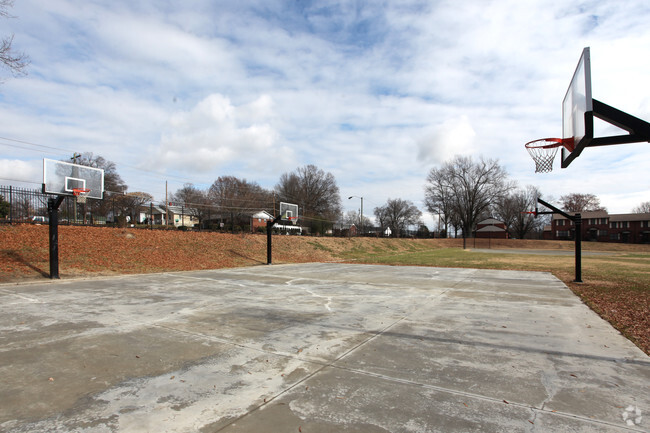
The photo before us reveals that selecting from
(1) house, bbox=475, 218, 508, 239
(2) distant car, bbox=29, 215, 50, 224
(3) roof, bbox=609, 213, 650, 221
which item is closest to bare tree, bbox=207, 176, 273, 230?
(2) distant car, bbox=29, 215, 50, 224

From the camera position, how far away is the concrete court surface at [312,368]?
10.0 ft

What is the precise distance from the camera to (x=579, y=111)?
685 centimetres

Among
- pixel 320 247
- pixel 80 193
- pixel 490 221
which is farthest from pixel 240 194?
pixel 490 221

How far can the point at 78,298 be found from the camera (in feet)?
28.6

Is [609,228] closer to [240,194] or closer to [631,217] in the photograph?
[631,217]

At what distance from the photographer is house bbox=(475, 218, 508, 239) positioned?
80.4 metres

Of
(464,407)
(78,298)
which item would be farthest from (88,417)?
(78,298)

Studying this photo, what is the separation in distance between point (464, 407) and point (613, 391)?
1844mm

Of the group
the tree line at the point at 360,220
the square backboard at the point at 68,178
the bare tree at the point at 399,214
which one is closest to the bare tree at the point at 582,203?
the tree line at the point at 360,220

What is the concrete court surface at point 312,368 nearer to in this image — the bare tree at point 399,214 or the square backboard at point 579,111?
the square backboard at point 579,111

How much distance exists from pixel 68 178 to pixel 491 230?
8460cm

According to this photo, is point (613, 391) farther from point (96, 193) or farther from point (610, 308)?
point (96, 193)

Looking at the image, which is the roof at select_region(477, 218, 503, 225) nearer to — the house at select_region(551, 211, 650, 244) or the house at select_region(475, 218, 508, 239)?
the house at select_region(475, 218, 508, 239)

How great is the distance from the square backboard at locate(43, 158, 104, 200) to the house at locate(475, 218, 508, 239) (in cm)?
8178
